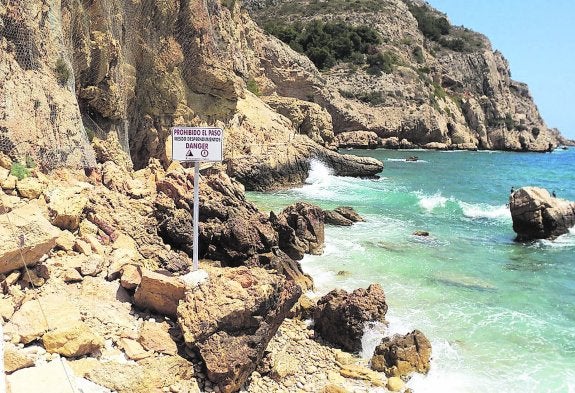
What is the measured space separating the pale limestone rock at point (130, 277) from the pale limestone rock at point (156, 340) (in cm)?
84

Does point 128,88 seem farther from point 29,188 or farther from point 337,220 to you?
point 29,188

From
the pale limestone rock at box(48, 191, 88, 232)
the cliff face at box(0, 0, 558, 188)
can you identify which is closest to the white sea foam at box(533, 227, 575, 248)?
the cliff face at box(0, 0, 558, 188)

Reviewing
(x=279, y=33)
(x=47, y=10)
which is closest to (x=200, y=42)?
(x=47, y=10)

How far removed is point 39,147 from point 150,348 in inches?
214

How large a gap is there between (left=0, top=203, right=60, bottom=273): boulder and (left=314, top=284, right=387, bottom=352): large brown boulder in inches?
192

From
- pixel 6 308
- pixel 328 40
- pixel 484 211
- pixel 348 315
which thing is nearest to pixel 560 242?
pixel 484 211

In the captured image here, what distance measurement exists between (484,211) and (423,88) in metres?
55.7

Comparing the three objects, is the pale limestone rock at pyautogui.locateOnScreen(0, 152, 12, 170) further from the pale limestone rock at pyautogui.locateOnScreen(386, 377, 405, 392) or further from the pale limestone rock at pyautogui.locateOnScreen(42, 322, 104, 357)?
the pale limestone rock at pyautogui.locateOnScreen(386, 377, 405, 392)

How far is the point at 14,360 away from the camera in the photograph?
4.89 m

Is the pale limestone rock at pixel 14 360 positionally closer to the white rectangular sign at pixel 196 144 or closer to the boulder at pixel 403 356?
the white rectangular sign at pixel 196 144

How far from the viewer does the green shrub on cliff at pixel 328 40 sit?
75.4 meters

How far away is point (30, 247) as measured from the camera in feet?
19.9

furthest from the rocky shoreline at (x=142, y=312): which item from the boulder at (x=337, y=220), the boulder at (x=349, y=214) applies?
the boulder at (x=349, y=214)

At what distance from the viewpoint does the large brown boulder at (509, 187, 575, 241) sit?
59.0 feet
